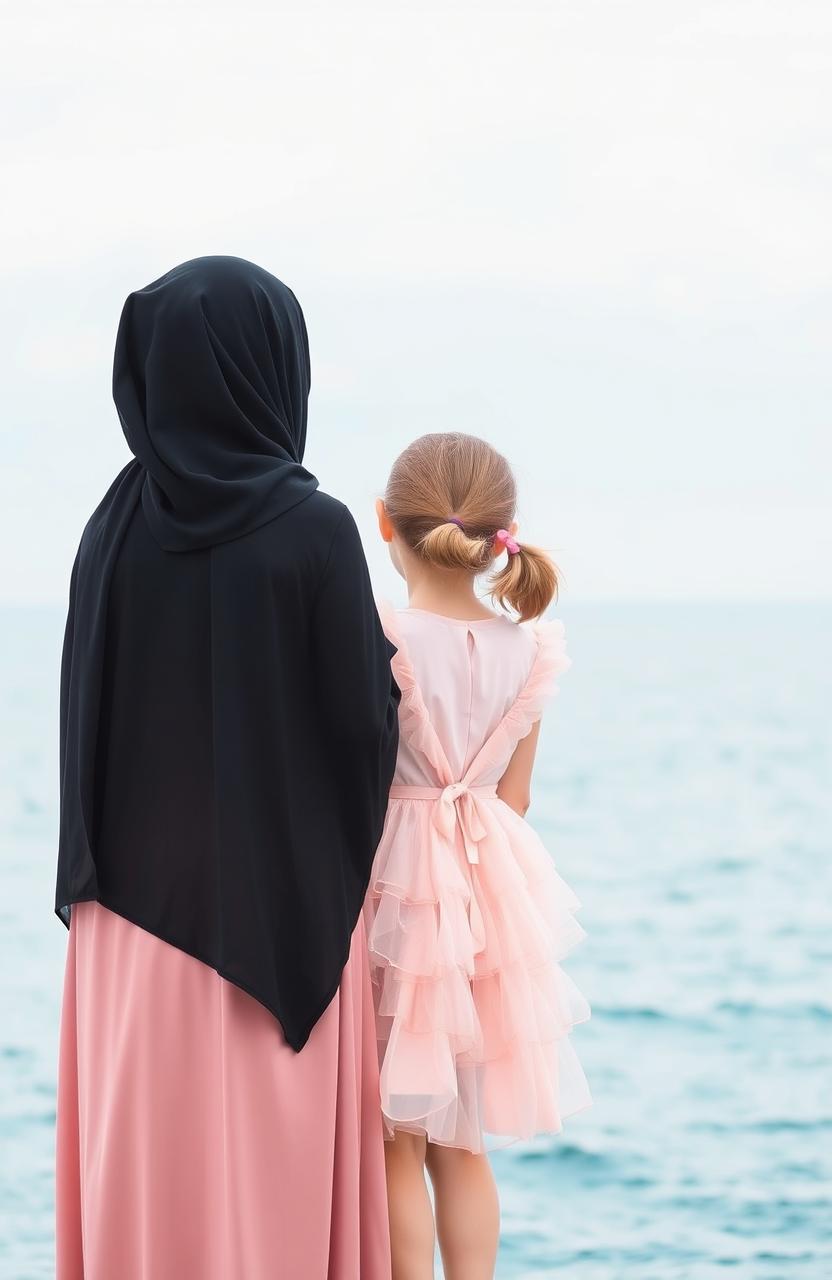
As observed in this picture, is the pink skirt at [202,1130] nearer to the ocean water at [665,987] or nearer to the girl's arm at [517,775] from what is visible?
the girl's arm at [517,775]

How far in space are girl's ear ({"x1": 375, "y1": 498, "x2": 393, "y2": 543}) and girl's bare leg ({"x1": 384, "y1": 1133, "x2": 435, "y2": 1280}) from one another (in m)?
0.89

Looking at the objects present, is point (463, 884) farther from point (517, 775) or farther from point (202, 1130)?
point (202, 1130)

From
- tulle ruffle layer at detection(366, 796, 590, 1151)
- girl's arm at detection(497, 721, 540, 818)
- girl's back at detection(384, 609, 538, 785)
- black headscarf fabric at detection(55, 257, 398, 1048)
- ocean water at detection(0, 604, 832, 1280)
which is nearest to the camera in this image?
black headscarf fabric at detection(55, 257, 398, 1048)

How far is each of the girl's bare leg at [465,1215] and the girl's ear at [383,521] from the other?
0.93 metres

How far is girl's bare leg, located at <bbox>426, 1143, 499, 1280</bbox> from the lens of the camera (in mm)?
2205

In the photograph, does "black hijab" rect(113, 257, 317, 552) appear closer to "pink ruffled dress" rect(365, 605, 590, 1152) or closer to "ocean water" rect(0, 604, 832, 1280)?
"pink ruffled dress" rect(365, 605, 590, 1152)

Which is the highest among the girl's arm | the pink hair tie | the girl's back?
the pink hair tie

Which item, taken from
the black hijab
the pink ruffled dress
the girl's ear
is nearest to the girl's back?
the pink ruffled dress

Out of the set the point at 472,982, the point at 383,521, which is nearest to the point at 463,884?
the point at 472,982

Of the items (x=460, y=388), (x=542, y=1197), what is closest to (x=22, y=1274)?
(x=542, y=1197)

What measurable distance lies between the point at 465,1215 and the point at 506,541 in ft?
3.30

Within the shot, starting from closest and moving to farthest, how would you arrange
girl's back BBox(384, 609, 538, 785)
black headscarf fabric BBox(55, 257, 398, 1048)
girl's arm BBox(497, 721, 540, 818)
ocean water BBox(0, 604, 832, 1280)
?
1. black headscarf fabric BBox(55, 257, 398, 1048)
2. girl's back BBox(384, 609, 538, 785)
3. girl's arm BBox(497, 721, 540, 818)
4. ocean water BBox(0, 604, 832, 1280)

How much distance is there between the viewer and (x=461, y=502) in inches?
87.1

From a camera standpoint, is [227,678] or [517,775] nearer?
[227,678]
